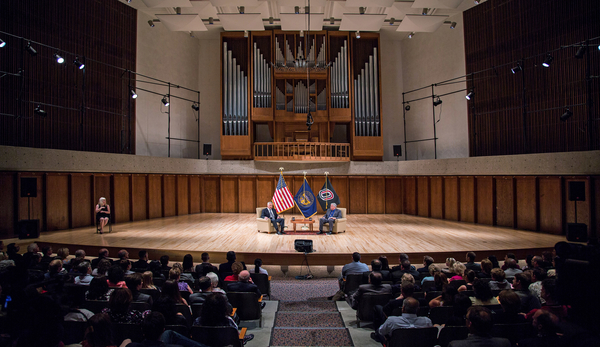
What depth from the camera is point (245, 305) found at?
3842 millimetres

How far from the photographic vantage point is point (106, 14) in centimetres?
1121

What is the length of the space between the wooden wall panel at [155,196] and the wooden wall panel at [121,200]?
0.84 meters

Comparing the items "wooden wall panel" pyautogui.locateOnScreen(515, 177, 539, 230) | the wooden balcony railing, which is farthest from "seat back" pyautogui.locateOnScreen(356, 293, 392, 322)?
the wooden balcony railing

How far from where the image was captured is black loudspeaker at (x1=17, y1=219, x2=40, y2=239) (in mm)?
7953

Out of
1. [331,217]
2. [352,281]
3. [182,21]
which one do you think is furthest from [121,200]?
[352,281]

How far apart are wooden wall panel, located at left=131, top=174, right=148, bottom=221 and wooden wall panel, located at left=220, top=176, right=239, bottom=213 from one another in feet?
10.7

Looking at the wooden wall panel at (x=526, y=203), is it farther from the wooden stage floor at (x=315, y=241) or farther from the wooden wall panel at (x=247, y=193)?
the wooden wall panel at (x=247, y=193)

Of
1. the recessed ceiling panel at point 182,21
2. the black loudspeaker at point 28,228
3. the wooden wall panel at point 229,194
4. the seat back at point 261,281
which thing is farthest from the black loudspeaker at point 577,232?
the black loudspeaker at point 28,228

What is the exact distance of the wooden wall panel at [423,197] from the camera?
528 inches

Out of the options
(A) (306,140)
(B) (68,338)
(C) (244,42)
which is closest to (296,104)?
(A) (306,140)

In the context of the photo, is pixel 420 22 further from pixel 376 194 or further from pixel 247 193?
pixel 247 193

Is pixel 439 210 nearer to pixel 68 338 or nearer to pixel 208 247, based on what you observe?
pixel 208 247

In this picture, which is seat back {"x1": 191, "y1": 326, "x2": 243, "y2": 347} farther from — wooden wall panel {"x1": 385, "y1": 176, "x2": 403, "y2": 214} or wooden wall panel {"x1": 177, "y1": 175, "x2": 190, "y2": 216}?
wooden wall panel {"x1": 385, "y1": 176, "x2": 403, "y2": 214}

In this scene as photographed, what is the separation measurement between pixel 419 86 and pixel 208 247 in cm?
1146
